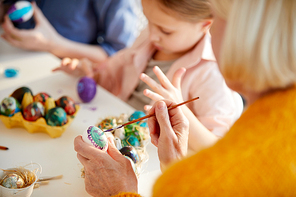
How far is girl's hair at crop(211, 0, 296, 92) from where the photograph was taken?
0.38m

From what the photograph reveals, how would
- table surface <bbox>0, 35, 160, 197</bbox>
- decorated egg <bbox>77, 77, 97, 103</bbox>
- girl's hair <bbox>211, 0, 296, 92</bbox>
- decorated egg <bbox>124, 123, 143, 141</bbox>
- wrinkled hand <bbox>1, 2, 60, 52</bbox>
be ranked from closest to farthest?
1. girl's hair <bbox>211, 0, 296, 92</bbox>
2. table surface <bbox>0, 35, 160, 197</bbox>
3. decorated egg <bbox>124, 123, 143, 141</bbox>
4. decorated egg <bbox>77, 77, 97, 103</bbox>
5. wrinkled hand <bbox>1, 2, 60, 52</bbox>

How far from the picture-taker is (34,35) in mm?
1435

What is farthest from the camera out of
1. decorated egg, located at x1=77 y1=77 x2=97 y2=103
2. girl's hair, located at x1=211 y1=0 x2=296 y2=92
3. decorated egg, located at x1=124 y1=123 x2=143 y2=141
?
decorated egg, located at x1=77 y1=77 x2=97 y2=103

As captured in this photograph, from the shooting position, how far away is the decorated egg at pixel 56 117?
2.83ft

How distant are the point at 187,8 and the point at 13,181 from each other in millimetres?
755

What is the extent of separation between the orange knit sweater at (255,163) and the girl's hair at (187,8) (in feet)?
1.93

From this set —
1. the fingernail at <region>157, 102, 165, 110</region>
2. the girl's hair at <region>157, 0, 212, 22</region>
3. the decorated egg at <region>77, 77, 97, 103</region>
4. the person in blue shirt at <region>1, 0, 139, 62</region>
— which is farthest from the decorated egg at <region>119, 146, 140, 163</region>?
the person in blue shirt at <region>1, 0, 139, 62</region>

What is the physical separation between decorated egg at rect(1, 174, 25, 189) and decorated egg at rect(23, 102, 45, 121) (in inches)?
10.1

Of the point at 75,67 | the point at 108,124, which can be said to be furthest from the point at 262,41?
the point at 75,67

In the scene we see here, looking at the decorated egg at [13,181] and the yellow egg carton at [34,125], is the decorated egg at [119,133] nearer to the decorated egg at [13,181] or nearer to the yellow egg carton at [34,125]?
the yellow egg carton at [34,125]

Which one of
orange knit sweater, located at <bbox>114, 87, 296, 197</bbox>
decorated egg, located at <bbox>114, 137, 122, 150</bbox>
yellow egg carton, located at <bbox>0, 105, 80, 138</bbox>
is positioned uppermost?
orange knit sweater, located at <bbox>114, 87, 296, 197</bbox>

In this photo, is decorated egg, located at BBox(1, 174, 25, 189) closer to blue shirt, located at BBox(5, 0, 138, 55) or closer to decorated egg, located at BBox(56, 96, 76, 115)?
decorated egg, located at BBox(56, 96, 76, 115)

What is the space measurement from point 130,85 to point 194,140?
54 centimetres

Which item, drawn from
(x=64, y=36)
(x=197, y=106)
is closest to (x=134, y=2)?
(x=64, y=36)
